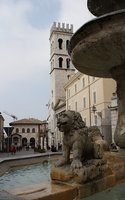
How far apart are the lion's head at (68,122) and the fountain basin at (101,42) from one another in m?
1.26

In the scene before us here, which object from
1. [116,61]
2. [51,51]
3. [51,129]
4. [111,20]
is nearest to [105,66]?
[116,61]

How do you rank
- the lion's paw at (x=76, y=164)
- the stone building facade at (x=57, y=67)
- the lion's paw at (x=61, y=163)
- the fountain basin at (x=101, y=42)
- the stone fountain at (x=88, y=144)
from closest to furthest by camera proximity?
the stone fountain at (x=88, y=144) < the lion's paw at (x=76, y=164) < the fountain basin at (x=101, y=42) < the lion's paw at (x=61, y=163) < the stone building facade at (x=57, y=67)

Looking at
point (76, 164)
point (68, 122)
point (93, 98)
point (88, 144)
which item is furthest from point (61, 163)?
point (93, 98)

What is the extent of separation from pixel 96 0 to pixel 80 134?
3.81m

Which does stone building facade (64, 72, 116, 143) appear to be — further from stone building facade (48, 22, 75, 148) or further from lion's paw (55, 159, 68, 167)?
lion's paw (55, 159, 68, 167)

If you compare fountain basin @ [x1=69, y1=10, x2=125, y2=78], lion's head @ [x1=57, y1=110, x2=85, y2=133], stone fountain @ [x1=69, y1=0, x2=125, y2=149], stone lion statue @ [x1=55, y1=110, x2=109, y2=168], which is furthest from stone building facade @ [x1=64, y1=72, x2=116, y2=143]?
lion's head @ [x1=57, y1=110, x2=85, y2=133]

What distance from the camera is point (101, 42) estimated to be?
412cm

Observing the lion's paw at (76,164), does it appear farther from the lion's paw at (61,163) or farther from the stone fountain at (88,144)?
the lion's paw at (61,163)

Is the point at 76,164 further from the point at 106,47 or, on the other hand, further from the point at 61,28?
the point at 61,28

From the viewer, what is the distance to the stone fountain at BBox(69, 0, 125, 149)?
3896mm

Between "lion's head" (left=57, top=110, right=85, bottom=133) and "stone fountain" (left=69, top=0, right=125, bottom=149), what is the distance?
4.19 feet

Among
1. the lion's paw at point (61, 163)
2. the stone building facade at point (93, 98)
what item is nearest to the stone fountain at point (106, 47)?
the lion's paw at point (61, 163)

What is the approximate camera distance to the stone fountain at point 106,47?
3.90 metres

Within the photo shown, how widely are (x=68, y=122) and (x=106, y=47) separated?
1.47 metres
